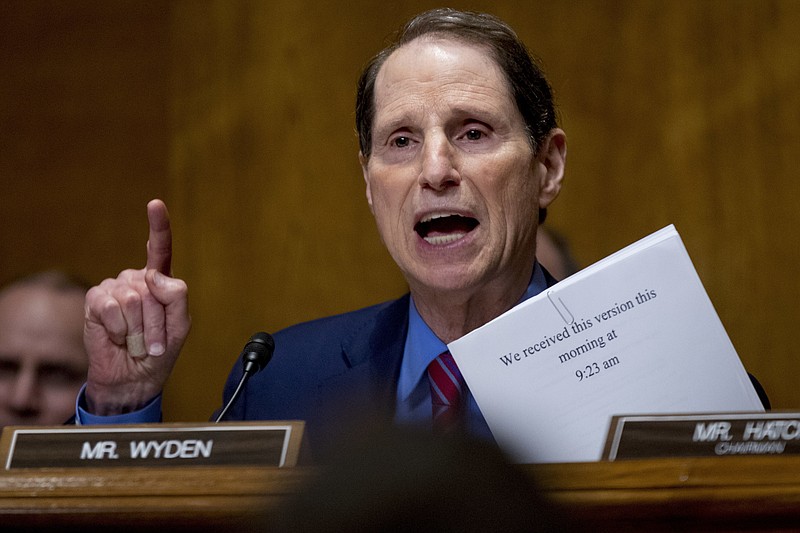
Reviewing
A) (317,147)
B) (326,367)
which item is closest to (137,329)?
(326,367)

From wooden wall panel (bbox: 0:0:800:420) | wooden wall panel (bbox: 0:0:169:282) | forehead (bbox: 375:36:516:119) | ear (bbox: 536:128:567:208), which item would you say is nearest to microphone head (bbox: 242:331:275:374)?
forehead (bbox: 375:36:516:119)

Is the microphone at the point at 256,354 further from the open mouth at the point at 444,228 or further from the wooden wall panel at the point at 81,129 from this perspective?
the wooden wall panel at the point at 81,129

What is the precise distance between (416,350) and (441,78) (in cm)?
46

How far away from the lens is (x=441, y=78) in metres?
1.79

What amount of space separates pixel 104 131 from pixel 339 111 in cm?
77

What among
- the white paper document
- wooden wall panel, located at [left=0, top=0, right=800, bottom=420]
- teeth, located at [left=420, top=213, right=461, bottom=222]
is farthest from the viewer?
wooden wall panel, located at [left=0, top=0, right=800, bottom=420]

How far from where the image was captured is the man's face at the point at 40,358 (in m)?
2.28

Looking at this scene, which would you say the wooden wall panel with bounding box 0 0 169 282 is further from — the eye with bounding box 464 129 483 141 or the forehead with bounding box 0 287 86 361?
the eye with bounding box 464 129 483 141

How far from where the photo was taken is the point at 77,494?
1094 millimetres

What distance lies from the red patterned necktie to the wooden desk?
22.4 inches

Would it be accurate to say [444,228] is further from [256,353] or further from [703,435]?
[703,435]

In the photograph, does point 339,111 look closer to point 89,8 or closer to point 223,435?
point 89,8

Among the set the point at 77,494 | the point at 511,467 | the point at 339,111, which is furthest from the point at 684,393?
the point at 339,111

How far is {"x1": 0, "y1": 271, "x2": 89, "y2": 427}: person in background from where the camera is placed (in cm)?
228
